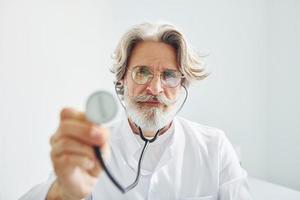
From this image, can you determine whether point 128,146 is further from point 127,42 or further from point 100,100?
point 100,100

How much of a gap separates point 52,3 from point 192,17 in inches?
34.4

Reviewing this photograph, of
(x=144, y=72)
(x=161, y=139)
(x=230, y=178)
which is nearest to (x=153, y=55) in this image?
(x=144, y=72)

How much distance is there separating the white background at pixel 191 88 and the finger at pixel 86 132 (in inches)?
28.9

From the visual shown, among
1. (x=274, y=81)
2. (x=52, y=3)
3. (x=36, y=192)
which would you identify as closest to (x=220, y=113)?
(x=274, y=81)

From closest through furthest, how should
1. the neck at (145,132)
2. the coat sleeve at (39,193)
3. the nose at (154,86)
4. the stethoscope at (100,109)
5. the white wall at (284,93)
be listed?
the stethoscope at (100,109)
the coat sleeve at (39,193)
the nose at (154,86)
the neck at (145,132)
the white wall at (284,93)

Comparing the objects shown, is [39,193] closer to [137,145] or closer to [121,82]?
[137,145]

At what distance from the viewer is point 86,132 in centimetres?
52

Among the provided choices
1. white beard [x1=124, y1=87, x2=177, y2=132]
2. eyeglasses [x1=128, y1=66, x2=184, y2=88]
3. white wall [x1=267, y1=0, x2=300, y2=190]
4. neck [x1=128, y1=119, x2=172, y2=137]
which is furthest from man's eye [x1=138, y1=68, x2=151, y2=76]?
white wall [x1=267, y1=0, x2=300, y2=190]

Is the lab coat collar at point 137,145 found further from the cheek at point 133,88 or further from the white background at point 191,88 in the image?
the white background at point 191,88

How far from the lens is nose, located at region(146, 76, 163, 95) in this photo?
1.04 metres

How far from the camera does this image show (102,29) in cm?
148

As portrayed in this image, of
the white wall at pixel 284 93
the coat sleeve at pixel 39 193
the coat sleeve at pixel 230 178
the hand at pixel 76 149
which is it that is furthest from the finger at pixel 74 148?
the white wall at pixel 284 93

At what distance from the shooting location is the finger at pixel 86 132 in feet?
1.71

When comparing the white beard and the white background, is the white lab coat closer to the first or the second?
the white beard
